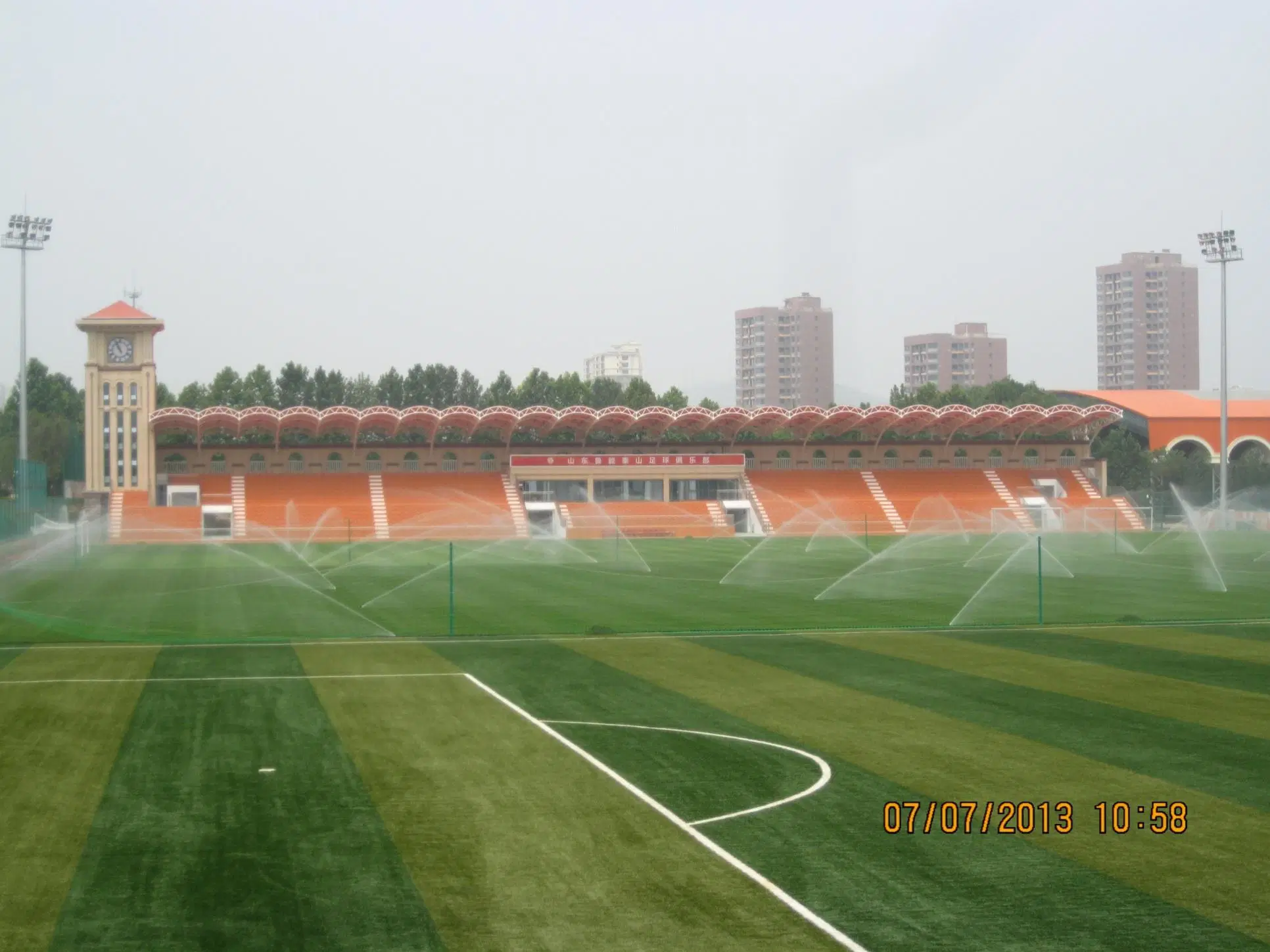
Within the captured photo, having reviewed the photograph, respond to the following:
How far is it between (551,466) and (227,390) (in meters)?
54.8

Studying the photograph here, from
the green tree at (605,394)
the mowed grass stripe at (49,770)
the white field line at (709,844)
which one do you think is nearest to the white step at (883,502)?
the green tree at (605,394)

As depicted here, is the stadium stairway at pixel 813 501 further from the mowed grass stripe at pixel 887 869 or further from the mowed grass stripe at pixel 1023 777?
the mowed grass stripe at pixel 887 869

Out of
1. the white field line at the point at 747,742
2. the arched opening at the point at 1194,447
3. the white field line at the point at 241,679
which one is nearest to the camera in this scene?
the white field line at the point at 747,742

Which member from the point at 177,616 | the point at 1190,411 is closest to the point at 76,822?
the point at 177,616

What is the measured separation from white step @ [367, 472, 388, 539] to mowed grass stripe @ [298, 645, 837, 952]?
62072mm

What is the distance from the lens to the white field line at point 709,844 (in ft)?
28.4

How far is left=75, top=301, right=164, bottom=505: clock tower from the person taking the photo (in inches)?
3255

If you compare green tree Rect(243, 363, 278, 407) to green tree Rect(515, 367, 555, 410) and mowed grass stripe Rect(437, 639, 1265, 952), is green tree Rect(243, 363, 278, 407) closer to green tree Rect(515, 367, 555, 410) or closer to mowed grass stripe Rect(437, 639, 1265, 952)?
green tree Rect(515, 367, 555, 410)

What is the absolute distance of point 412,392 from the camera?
13738 centimetres

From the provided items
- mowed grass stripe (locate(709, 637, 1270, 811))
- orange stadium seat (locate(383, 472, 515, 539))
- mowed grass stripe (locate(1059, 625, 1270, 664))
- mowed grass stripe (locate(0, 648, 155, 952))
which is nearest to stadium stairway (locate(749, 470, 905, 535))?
orange stadium seat (locate(383, 472, 515, 539))

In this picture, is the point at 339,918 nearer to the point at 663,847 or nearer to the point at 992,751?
the point at 663,847

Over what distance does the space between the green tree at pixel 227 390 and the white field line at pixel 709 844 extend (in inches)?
4683

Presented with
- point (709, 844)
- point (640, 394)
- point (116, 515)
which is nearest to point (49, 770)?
point (709, 844)
